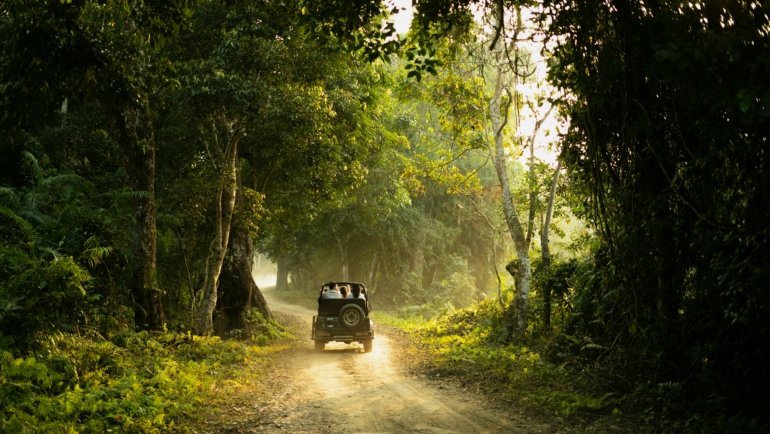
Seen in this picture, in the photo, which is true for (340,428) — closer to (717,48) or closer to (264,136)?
(717,48)

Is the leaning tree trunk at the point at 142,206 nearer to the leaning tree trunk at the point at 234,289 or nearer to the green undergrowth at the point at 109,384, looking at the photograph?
the green undergrowth at the point at 109,384

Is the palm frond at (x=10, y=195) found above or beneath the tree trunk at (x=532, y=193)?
beneath

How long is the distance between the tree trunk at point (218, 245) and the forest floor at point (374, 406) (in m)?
2.38

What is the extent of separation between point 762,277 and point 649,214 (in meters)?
1.77

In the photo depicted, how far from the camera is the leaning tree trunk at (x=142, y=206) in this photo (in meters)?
12.8

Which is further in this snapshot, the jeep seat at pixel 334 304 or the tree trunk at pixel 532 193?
the jeep seat at pixel 334 304

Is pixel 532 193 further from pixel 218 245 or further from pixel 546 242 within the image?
pixel 218 245

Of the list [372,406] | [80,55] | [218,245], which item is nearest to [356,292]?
[218,245]

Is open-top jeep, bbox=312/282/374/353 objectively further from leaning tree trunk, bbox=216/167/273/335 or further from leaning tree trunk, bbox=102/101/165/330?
leaning tree trunk, bbox=102/101/165/330

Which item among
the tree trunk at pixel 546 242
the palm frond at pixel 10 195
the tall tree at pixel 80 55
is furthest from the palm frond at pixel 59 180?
the tree trunk at pixel 546 242

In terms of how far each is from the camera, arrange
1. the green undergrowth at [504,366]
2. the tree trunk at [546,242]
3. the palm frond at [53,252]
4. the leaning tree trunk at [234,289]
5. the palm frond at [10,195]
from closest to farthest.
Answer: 1. the green undergrowth at [504,366]
2. the palm frond at [53,252]
3. the palm frond at [10,195]
4. the tree trunk at [546,242]
5. the leaning tree trunk at [234,289]

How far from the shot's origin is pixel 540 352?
12.9 meters

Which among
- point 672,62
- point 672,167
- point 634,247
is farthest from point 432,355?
point 672,62

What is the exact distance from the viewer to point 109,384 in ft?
27.0
